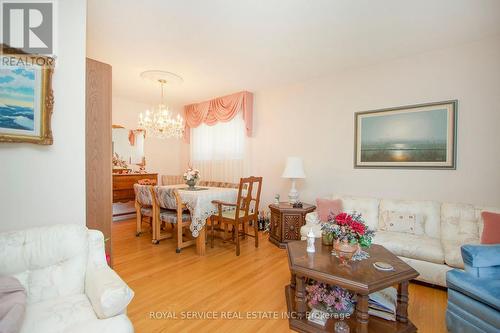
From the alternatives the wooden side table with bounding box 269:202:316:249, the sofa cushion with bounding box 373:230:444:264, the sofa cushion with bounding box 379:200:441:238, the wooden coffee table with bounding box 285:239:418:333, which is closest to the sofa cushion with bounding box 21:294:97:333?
the wooden coffee table with bounding box 285:239:418:333

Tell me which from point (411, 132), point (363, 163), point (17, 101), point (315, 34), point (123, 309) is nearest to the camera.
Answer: point (123, 309)

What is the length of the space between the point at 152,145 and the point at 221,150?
1.72 meters

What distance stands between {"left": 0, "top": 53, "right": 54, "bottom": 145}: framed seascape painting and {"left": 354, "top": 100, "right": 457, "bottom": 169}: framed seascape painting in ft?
11.3

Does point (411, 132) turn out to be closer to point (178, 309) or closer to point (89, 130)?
point (178, 309)

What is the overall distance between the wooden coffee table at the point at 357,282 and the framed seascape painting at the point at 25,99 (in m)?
2.00

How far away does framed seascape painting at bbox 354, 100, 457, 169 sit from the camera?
9.32 feet

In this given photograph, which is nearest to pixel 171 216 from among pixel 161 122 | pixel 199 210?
pixel 199 210

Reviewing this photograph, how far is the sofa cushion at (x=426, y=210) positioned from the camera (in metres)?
2.70

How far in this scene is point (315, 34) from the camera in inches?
100

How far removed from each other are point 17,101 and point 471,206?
4.06 m

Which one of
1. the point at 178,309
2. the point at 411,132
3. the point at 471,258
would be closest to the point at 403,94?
the point at 411,132

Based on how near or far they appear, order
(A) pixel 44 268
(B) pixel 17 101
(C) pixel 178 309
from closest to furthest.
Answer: (A) pixel 44 268, (B) pixel 17 101, (C) pixel 178 309

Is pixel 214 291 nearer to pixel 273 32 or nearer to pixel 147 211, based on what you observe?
pixel 147 211

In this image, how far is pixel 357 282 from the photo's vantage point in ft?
4.97
